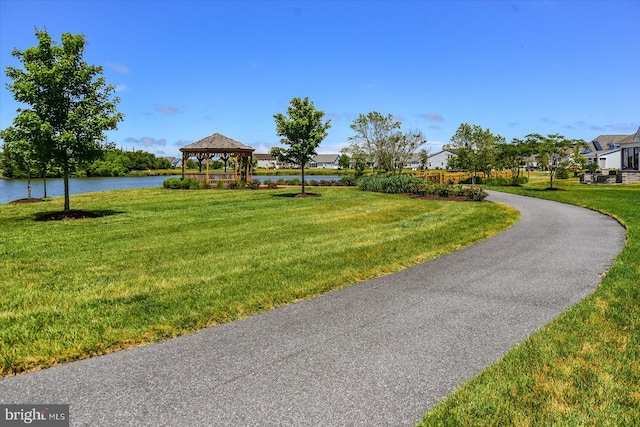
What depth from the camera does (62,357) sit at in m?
4.25

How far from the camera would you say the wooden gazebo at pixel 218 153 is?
3623cm

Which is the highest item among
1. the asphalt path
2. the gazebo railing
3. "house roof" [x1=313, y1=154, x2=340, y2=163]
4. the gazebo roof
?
"house roof" [x1=313, y1=154, x2=340, y2=163]

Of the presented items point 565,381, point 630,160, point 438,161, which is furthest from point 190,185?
point 438,161

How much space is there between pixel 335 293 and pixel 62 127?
13665mm

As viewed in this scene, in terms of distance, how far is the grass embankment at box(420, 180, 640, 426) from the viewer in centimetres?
316

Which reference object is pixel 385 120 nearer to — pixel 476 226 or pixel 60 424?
pixel 476 226

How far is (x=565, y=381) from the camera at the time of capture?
3666mm

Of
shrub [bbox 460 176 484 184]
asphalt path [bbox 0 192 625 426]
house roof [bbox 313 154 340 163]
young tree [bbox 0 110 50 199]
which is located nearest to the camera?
asphalt path [bbox 0 192 625 426]

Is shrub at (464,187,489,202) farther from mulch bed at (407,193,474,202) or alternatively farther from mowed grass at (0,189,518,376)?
mowed grass at (0,189,518,376)

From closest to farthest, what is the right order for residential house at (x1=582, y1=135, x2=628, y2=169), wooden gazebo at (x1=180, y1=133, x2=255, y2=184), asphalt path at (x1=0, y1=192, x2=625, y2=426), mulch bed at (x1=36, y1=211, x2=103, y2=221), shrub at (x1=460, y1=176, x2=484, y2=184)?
1. asphalt path at (x1=0, y1=192, x2=625, y2=426)
2. mulch bed at (x1=36, y1=211, x2=103, y2=221)
3. wooden gazebo at (x1=180, y1=133, x2=255, y2=184)
4. shrub at (x1=460, y1=176, x2=484, y2=184)
5. residential house at (x1=582, y1=135, x2=628, y2=169)

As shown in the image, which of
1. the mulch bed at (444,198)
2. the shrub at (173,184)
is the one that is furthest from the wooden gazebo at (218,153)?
the mulch bed at (444,198)

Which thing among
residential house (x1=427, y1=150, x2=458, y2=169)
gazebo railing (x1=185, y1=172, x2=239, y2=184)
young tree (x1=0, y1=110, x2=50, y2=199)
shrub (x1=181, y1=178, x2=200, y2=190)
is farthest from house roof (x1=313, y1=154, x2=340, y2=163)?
young tree (x1=0, y1=110, x2=50, y2=199)

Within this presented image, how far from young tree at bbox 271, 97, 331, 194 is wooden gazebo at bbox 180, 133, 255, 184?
487 inches

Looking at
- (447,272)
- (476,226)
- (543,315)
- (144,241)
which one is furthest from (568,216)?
(144,241)
